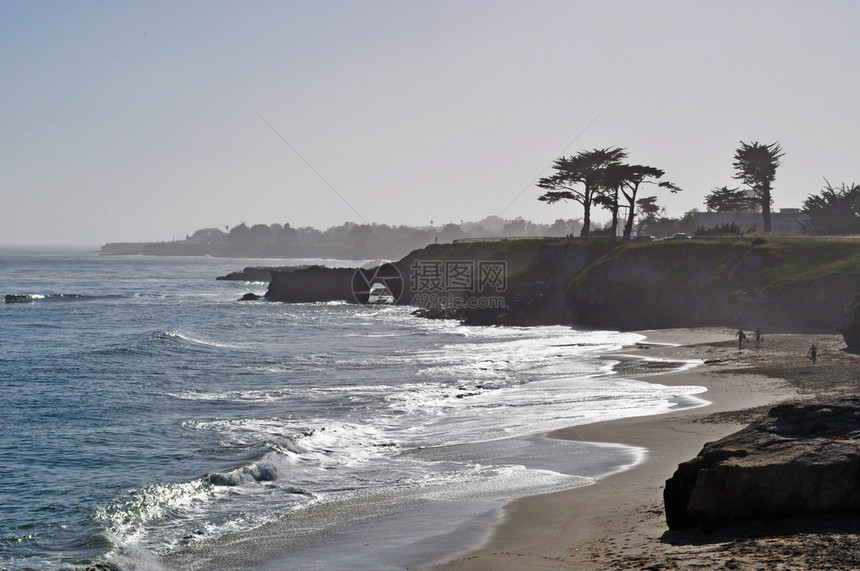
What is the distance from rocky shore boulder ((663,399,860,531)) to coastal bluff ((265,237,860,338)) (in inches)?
955

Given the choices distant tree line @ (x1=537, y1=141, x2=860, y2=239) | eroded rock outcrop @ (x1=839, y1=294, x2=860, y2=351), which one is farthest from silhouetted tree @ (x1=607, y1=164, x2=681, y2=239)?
eroded rock outcrop @ (x1=839, y1=294, x2=860, y2=351)

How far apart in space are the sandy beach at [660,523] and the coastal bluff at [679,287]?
37.8 feet

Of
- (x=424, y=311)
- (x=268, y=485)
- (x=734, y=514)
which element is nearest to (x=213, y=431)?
(x=268, y=485)

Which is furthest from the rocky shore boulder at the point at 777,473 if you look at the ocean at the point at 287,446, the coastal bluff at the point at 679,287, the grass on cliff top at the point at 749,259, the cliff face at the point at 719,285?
the grass on cliff top at the point at 749,259

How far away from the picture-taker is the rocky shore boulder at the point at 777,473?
9445mm

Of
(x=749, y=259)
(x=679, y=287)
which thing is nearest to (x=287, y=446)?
(x=679, y=287)

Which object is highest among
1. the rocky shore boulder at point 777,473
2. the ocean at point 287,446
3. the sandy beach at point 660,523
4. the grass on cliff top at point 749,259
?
the grass on cliff top at point 749,259

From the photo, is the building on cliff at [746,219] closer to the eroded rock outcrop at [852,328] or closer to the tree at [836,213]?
the tree at [836,213]

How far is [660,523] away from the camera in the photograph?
10984 millimetres

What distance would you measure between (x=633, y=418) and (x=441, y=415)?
5776 mm

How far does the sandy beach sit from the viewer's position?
8.70 m

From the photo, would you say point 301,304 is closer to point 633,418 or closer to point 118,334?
point 118,334

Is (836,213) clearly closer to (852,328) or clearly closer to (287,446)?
(852,328)

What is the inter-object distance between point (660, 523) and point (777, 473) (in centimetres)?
204
